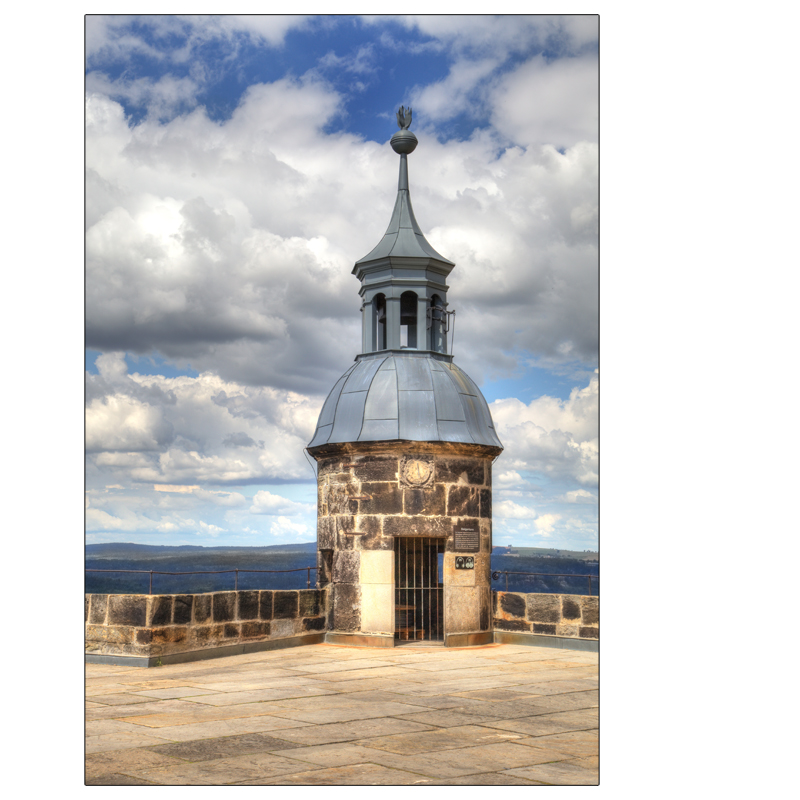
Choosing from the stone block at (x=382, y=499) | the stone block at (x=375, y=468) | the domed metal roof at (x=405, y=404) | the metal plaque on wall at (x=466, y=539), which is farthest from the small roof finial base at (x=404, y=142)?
the metal plaque on wall at (x=466, y=539)

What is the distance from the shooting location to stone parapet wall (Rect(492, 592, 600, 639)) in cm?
1184

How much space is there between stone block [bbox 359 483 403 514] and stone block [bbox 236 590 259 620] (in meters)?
1.84

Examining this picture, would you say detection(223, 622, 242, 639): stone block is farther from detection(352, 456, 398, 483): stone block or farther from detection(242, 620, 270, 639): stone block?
detection(352, 456, 398, 483): stone block

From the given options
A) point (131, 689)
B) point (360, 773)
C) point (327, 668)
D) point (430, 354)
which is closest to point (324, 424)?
point (430, 354)

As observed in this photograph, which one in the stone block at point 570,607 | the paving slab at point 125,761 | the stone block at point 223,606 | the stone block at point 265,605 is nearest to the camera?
the paving slab at point 125,761

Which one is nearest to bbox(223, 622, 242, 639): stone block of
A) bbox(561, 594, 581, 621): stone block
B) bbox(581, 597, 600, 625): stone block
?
bbox(561, 594, 581, 621): stone block

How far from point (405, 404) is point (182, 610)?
13.4ft

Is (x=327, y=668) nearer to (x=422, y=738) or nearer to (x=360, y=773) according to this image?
(x=422, y=738)

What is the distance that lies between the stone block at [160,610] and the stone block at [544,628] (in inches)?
197

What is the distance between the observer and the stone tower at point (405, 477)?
12188 millimetres

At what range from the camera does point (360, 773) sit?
502cm

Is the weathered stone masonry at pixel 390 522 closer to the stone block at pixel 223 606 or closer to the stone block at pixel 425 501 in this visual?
the stone block at pixel 425 501

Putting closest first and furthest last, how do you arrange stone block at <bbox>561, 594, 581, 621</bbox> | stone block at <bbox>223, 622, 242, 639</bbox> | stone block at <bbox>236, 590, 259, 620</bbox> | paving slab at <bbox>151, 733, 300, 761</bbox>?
paving slab at <bbox>151, 733, 300, 761</bbox> < stone block at <bbox>223, 622, 242, 639</bbox> < stone block at <bbox>236, 590, 259, 620</bbox> < stone block at <bbox>561, 594, 581, 621</bbox>

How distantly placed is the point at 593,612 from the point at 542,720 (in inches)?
205
